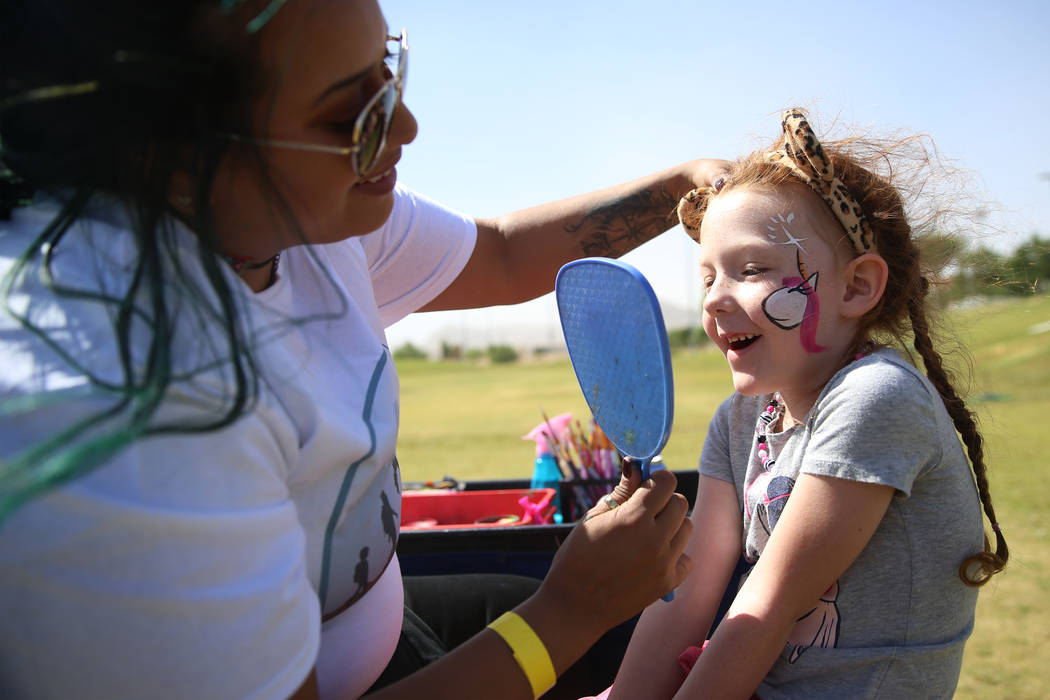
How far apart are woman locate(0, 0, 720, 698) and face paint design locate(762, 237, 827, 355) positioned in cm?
42

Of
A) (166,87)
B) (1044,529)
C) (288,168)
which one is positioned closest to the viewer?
(166,87)

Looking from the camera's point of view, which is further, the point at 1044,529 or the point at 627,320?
the point at 1044,529

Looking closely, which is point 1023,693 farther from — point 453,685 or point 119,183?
point 119,183

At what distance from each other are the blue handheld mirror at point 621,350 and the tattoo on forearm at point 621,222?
741 millimetres

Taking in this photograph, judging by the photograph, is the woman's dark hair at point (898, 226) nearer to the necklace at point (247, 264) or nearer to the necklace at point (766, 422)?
the necklace at point (766, 422)

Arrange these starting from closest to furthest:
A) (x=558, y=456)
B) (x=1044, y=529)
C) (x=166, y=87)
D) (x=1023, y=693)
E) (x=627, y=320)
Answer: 1. (x=166, y=87)
2. (x=627, y=320)
3. (x=1023, y=693)
4. (x=558, y=456)
5. (x=1044, y=529)

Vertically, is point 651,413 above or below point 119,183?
below

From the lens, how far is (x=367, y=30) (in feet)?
3.67

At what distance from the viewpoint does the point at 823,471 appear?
51.3 inches

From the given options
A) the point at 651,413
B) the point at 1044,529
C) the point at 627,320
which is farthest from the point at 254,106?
the point at 1044,529

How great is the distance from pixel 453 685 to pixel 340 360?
0.55 meters

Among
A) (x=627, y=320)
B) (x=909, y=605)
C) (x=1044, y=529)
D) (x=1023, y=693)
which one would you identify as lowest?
(x=1044, y=529)

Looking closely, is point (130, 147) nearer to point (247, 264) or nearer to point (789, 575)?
point (247, 264)

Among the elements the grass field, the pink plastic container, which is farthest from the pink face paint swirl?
the pink plastic container
